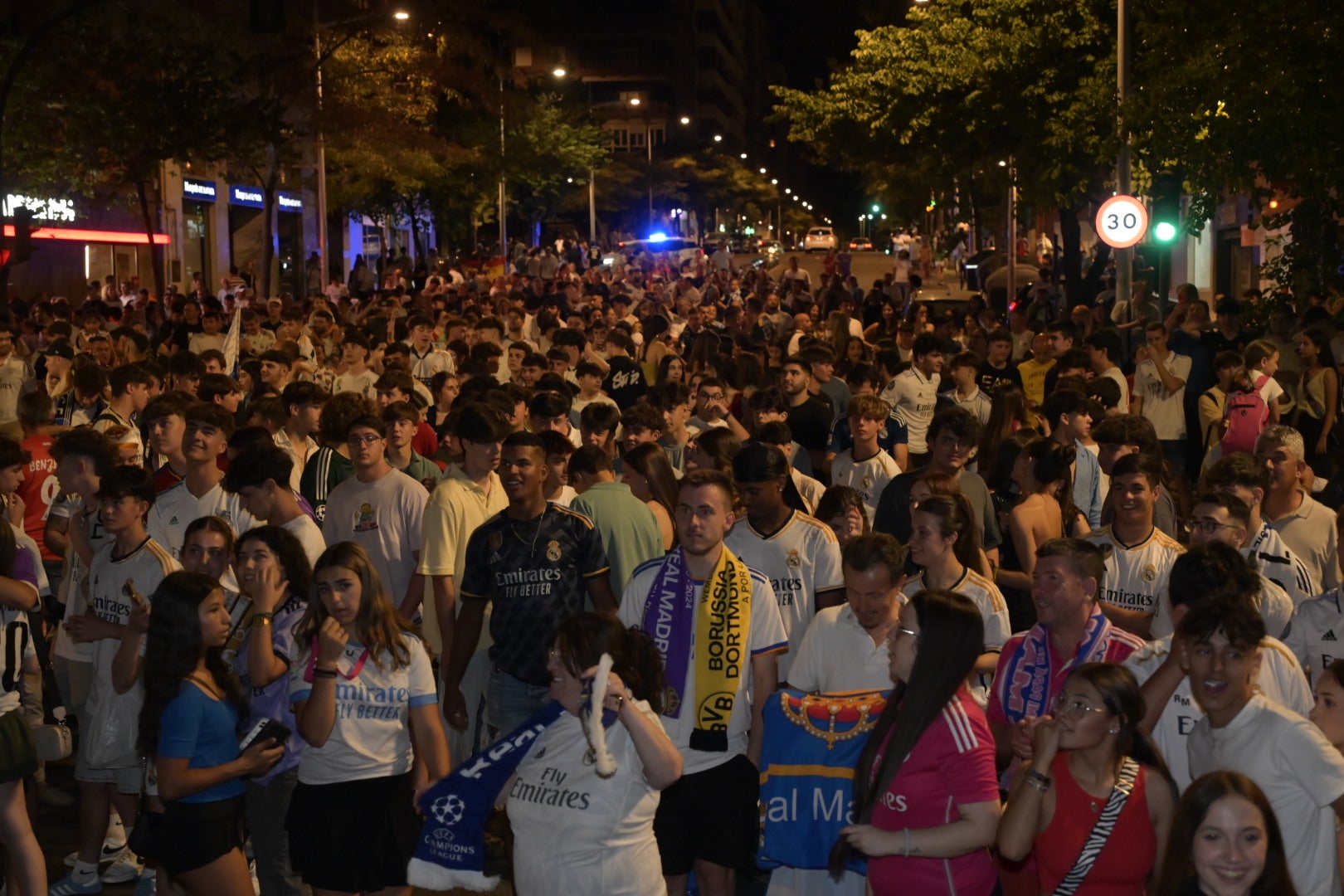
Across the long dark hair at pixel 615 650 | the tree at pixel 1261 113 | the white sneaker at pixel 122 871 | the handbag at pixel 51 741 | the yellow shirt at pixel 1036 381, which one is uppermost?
the tree at pixel 1261 113

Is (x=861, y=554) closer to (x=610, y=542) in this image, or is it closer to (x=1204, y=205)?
(x=610, y=542)

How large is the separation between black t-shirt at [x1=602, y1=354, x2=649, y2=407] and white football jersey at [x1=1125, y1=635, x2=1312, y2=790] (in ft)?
29.3

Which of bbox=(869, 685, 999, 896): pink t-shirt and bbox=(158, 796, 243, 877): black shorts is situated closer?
bbox=(869, 685, 999, 896): pink t-shirt

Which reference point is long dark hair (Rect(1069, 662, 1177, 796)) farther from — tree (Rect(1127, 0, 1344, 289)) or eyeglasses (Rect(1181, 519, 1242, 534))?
tree (Rect(1127, 0, 1344, 289))

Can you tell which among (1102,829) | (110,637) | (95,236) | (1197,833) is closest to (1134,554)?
(1102,829)

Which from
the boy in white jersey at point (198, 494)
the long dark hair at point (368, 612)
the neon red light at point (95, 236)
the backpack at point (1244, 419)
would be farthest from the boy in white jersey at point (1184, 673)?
the neon red light at point (95, 236)

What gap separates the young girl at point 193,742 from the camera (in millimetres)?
5434

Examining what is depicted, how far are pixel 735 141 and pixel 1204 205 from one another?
161 meters

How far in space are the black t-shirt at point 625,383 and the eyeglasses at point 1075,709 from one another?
956 cm

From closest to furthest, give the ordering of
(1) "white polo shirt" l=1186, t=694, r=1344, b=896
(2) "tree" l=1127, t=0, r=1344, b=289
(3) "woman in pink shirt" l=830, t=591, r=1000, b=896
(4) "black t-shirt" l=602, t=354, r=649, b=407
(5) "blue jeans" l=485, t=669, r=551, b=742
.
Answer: (3) "woman in pink shirt" l=830, t=591, r=1000, b=896, (1) "white polo shirt" l=1186, t=694, r=1344, b=896, (5) "blue jeans" l=485, t=669, r=551, b=742, (4) "black t-shirt" l=602, t=354, r=649, b=407, (2) "tree" l=1127, t=0, r=1344, b=289

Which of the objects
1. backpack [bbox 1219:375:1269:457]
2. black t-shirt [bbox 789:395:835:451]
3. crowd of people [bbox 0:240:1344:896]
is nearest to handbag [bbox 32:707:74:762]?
crowd of people [bbox 0:240:1344:896]

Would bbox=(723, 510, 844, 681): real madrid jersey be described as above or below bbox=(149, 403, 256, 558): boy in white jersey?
below

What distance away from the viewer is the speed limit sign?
63.2 ft

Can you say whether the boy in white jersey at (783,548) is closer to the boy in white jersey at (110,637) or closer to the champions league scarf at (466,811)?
the champions league scarf at (466,811)
